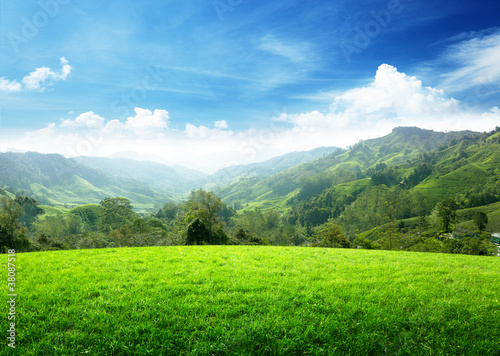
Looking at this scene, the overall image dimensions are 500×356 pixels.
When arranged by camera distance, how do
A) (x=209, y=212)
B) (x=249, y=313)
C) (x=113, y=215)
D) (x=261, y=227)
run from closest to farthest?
(x=249, y=313), (x=209, y=212), (x=113, y=215), (x=261, y=227)

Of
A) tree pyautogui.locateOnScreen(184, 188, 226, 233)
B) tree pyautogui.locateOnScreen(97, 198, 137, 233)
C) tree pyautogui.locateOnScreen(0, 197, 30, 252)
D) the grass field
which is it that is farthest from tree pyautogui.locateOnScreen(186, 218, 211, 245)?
tree pyautogui.locateOnScreen(97, 198, 137, 233)

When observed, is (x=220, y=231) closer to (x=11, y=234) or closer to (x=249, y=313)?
(x=11, y=234)

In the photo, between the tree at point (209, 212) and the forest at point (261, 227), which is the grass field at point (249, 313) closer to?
the tree at point (209, 212)

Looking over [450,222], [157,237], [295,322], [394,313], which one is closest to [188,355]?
[295,322]

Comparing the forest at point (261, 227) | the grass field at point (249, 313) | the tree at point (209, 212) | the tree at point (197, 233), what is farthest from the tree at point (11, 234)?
the grass field at point (249, 313)

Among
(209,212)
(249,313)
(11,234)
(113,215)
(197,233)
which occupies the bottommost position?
(113,215)

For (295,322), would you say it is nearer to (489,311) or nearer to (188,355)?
(188,355)

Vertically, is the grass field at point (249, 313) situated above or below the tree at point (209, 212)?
above

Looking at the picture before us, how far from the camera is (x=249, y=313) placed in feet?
23.8

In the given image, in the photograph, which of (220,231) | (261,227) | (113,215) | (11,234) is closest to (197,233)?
(220,231)

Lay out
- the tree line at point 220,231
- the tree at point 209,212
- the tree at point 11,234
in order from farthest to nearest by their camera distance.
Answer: the tree at point 209,212 → the tree line at point 220,231 → the tree at point 11,234

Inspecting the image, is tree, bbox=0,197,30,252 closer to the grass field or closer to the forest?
the forest

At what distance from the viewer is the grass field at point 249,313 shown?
598 centimetres

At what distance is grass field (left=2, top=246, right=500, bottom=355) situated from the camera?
598 cm
